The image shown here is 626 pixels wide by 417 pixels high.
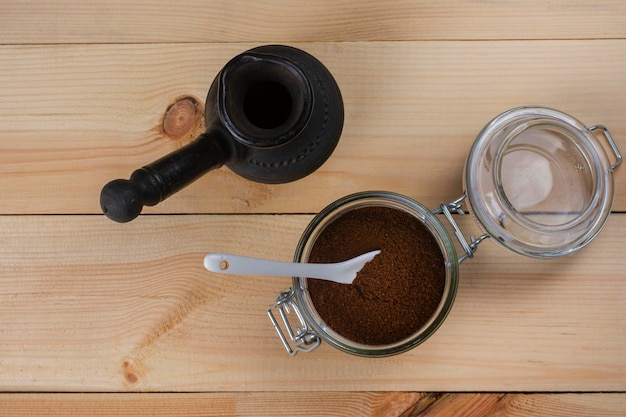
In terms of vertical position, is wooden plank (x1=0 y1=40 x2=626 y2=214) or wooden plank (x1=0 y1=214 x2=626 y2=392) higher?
wooden plank (x1=0 y1=40 x2=626 y2=214)

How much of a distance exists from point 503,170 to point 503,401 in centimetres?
24

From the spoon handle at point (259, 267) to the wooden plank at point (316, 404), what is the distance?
0.17m

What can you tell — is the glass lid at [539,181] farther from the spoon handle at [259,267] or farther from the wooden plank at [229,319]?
the spoon handle at [259,267]

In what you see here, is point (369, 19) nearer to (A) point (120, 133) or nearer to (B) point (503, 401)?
(A) point (120, 133)

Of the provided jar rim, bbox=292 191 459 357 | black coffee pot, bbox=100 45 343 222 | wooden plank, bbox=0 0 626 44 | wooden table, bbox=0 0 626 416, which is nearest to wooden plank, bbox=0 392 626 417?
wooden table, bbox=0 0 626 416

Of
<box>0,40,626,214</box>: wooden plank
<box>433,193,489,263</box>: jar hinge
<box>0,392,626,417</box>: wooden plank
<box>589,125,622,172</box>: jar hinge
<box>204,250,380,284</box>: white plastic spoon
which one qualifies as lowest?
<box>0,392,626,417</box>: wooden plank

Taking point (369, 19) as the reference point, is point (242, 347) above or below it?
below

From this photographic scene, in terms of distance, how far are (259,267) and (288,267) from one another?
26 mm

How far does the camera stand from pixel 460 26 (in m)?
0.60

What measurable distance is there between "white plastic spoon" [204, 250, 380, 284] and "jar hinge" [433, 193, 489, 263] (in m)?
0.09

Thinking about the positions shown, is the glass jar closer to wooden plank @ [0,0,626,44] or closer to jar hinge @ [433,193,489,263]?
jar hinge @ [433,193,489,263]

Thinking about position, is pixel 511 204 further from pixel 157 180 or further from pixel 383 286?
pixel 157 180

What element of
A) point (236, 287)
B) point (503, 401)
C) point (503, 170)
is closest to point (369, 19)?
point (503, 170)

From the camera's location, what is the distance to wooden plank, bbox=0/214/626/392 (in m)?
0.58
